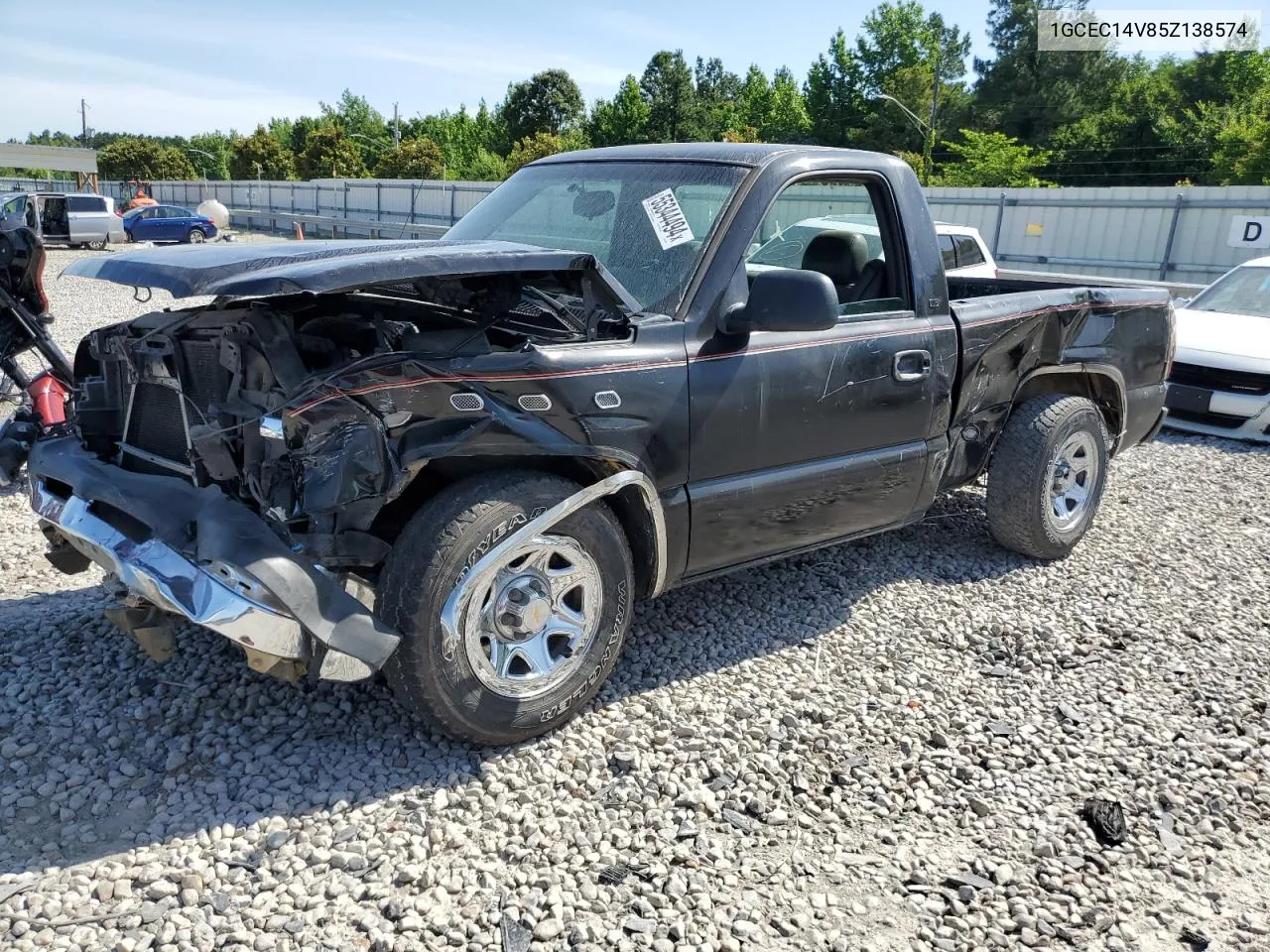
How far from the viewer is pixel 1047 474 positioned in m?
4.99

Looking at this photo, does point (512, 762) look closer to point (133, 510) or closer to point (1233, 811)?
point (133, 510)

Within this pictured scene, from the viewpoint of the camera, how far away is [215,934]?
8.09 feet

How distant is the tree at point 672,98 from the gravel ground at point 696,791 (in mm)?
62147

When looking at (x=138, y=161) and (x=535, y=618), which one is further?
(x=138, y=161)

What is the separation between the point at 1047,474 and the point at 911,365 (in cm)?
130

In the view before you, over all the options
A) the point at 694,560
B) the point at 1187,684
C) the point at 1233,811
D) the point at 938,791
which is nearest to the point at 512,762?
the point at 694,560

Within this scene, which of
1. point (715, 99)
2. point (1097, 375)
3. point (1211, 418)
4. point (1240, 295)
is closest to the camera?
point (1097, 375)

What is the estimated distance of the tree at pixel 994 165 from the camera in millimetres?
45781

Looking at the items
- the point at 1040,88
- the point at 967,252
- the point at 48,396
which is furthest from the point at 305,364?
the point at 1040,88

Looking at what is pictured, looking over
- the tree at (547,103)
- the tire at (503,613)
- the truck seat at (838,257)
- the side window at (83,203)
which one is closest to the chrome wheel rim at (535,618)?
the tire at (503,613)

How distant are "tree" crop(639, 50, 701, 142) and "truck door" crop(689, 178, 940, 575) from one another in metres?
61.3

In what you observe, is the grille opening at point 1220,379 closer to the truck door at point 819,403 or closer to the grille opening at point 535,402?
the truck door at point 819,403

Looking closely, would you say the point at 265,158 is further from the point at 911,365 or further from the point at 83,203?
the point at 911,365

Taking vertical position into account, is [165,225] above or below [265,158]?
below
